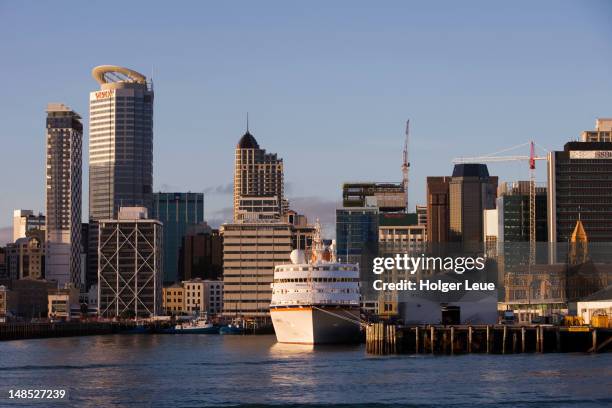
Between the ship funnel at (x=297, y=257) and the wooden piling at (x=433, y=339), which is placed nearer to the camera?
the wooden piling at (x=433, y=339)

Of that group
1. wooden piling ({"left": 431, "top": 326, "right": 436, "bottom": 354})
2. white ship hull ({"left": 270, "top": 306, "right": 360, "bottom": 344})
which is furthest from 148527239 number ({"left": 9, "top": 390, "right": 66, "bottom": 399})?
white ship hull ({"left": 270, "top": 306, "right": 360, "bottom": 344})

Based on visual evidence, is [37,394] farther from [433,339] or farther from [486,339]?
[486,339]

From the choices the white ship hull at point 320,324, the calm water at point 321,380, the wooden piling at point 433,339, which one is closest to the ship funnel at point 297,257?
the white ship hull at point 320,324

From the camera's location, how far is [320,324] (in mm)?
165875

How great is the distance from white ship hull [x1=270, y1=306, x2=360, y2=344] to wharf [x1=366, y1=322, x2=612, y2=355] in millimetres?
23551

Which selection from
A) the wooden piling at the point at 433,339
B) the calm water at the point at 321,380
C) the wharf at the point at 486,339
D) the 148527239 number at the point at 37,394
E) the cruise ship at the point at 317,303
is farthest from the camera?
the cruise ship at the point at 317,303

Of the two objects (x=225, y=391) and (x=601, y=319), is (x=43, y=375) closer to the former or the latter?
(x=225, y=391)

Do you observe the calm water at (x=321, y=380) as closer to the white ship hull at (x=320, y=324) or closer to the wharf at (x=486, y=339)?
the wharf at (x=486, y=339)

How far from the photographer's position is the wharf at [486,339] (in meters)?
138

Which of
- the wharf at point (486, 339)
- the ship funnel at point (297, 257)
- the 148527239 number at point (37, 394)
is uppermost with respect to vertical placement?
the ship funnel at point (297, 257)

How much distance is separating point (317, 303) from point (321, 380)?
58.0 meters

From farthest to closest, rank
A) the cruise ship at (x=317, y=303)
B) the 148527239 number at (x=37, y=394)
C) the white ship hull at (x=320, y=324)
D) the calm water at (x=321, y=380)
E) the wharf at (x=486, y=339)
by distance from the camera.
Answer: the cruise ship at (x=317, y=303), the white ship hull at (x=320, y=324), the wharf at (x=486, y=339), the 148527239 number at (x=37, y=394), the calm water at (x=321, y=380)

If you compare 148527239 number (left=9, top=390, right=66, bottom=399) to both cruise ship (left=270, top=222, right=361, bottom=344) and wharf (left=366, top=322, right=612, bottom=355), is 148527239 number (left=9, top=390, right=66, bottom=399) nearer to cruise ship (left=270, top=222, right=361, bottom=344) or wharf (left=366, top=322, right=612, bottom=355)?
wharf (left=366, top=322, right=612, bottom=355)

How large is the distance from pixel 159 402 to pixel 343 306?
3012 inches
